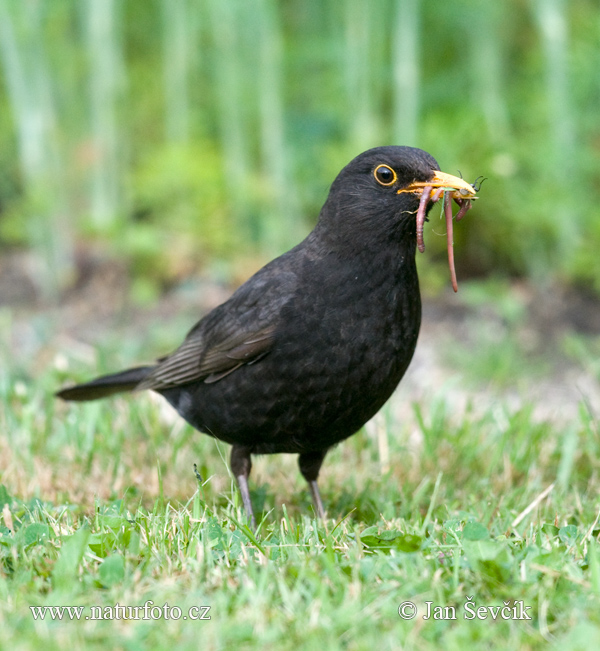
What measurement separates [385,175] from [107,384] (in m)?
1.63

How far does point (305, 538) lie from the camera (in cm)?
266

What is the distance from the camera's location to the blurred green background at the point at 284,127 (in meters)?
6.00

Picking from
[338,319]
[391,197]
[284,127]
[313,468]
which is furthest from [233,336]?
[284,127]

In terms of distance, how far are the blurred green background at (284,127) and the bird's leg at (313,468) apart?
309 cm

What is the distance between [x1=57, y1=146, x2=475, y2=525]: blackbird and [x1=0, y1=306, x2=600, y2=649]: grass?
33 centimetres

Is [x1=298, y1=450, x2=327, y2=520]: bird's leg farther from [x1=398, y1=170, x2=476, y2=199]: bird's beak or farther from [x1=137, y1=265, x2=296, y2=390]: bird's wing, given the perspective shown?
[x1=398, y1=170, x2=476, y2=199]: bird's beak

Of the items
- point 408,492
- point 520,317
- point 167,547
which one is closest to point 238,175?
point 520,317

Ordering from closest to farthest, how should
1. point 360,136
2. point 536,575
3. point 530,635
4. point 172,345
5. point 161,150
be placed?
point 530,635 → point 536,575 → point 172,345 → point 360,136 → point 161,150

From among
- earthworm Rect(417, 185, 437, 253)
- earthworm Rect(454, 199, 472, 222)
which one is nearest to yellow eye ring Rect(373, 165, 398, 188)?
earthworm Rect(417, 185, 437, 253)

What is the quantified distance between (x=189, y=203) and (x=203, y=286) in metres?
0.73

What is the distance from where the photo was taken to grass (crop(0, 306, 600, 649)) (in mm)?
2039

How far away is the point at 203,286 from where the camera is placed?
259 inches

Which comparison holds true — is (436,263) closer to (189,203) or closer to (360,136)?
(360,136)

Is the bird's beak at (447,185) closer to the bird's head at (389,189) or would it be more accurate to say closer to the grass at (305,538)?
the bird's head at (389,189)
